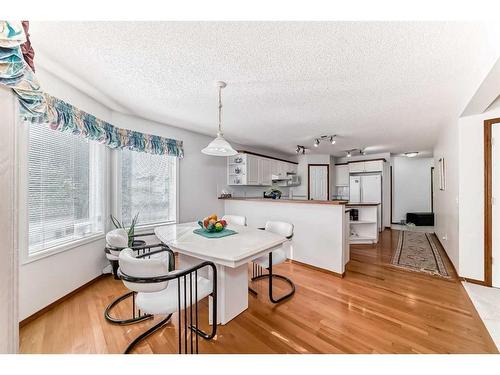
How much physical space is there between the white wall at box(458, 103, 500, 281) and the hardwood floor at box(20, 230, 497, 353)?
0.31m

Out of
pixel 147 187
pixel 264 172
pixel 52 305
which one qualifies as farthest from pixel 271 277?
pixel 264 172

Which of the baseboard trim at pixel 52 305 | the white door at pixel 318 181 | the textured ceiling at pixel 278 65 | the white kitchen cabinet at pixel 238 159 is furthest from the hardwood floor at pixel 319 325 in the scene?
the white door at pixel 318 181

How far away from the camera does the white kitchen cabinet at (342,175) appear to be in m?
6.63

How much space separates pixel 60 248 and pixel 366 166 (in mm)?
6765

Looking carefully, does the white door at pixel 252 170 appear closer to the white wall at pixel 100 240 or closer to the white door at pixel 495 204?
the white wall at pixel 100 240

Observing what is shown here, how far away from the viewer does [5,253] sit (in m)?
0.80

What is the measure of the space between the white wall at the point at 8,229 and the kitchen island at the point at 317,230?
290 cm

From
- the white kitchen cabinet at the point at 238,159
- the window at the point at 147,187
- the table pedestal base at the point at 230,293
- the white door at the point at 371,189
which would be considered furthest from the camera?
the white door at the point at 371,189

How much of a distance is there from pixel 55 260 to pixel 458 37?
399 cm

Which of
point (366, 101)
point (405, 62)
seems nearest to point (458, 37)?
point (405, 62)

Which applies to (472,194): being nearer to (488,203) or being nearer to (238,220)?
(488,203)

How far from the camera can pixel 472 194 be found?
2.46m

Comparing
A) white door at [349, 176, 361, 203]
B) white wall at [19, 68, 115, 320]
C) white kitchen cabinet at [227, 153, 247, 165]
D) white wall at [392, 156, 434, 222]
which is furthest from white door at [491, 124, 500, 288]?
white wall at [392, 156, 434, 222]

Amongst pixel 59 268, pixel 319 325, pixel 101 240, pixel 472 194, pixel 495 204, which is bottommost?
pixel 319 325
